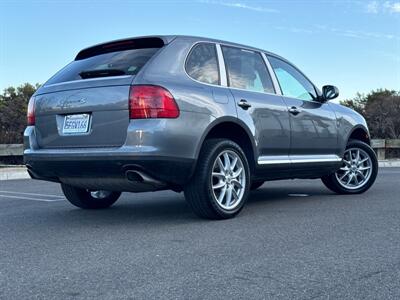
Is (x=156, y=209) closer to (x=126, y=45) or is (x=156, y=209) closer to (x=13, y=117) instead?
(x=126, y=45)

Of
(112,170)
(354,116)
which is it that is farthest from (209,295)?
(354,116)

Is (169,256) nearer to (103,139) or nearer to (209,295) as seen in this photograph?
(209,295)

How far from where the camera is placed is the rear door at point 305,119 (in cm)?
621

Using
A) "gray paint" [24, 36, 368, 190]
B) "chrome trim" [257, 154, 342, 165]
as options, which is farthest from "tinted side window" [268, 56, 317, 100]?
"chrome trim" [257, 154, 342, 165]

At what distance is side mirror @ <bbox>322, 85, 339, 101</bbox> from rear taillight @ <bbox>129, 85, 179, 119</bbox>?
2.93 meters

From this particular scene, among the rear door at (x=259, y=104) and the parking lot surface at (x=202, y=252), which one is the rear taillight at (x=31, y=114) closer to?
the parking lot surface at (x=202, y=252)

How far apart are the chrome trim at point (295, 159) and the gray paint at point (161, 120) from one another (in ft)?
0.06

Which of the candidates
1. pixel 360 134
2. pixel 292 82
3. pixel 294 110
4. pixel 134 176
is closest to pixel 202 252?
pixel 134 176

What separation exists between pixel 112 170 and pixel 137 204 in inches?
83.7

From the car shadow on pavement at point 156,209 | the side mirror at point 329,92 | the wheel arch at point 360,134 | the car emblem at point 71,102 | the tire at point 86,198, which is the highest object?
the side mirror at point 329,92

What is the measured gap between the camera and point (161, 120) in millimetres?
4590

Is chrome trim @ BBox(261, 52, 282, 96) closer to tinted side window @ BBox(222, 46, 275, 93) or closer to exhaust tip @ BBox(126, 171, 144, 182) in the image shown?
→ tinted side window @ BBox(222, 46, 275, 93)

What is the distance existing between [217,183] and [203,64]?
3.88 feet

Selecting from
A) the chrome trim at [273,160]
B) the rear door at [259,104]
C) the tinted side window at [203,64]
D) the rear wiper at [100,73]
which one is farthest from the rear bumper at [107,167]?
the chrome trim at [273,160]
